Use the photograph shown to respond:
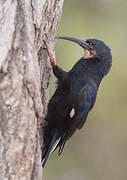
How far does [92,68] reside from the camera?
5.71 m

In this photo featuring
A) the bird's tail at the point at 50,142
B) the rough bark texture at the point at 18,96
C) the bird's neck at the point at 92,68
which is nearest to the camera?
the rough bark texture at the point at 18,96

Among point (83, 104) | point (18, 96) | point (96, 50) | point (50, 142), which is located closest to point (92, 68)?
point (96, 50)

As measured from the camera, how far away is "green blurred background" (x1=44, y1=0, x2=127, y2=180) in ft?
28.6

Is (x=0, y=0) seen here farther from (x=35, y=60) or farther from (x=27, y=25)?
(x=35, y=60)

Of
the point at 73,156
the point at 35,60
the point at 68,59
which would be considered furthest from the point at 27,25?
the point at 73,156

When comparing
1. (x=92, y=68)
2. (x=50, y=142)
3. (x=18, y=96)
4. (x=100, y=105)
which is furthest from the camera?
(x=100, y=105)

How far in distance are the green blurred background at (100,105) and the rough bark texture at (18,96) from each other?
305 cm

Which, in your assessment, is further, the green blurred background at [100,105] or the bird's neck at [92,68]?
the green blurred background at [100,105]

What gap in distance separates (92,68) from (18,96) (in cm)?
159

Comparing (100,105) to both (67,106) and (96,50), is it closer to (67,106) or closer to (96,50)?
(96,50)

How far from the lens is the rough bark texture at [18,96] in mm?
4254

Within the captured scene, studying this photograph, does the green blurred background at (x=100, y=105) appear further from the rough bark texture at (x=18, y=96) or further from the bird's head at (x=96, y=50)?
the rough bark texture at (x=18, y=96)

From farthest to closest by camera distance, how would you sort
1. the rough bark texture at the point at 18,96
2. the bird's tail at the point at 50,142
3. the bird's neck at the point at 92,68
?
the bird's neck at the point at 92,68 < the bird's tail at the point at 50,142 < the rough bark texture at the point at 18,96

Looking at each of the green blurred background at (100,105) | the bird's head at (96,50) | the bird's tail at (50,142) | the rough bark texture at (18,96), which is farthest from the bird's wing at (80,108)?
the green blurred background at (100,105)
